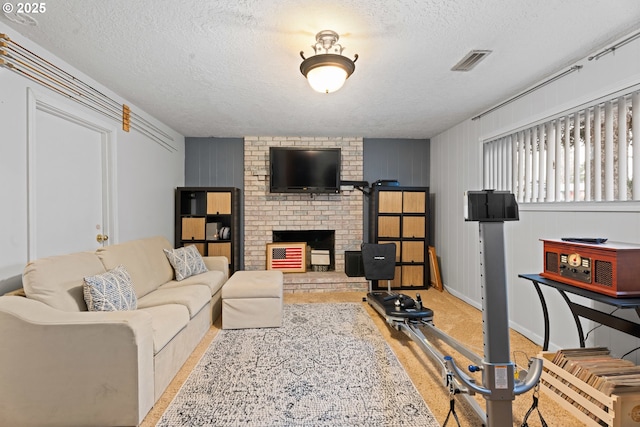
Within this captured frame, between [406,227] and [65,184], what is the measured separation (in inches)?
174

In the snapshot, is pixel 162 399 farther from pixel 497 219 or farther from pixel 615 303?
pixel 615 303

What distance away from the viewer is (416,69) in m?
2.74

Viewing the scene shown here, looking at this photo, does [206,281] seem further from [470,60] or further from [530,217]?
[530,217]

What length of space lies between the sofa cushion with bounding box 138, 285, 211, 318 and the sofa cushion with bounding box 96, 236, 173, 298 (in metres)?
0.14

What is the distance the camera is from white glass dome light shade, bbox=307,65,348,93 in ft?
7.63

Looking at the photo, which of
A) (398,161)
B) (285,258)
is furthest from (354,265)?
(398,161)

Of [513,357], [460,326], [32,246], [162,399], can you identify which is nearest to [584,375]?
[513,357]

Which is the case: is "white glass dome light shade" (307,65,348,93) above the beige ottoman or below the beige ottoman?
above

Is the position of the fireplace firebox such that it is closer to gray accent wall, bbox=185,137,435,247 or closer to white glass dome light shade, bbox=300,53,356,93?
gray accent wall, bbox=185,137,435,247

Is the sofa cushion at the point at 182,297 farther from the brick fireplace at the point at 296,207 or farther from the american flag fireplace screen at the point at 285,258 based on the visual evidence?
the brick fireplace at the point at 296,207

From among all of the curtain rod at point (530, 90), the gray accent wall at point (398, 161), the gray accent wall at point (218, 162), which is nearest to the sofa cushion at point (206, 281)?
the gray accent wall at point (218, 162)

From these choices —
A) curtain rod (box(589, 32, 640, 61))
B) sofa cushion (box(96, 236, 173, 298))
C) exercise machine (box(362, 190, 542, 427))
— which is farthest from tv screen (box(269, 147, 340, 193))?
exercise machine (box(362, 190, 542, 427))

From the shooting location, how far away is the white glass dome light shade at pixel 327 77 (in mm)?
2326

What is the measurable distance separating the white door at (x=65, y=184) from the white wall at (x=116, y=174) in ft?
0.29
